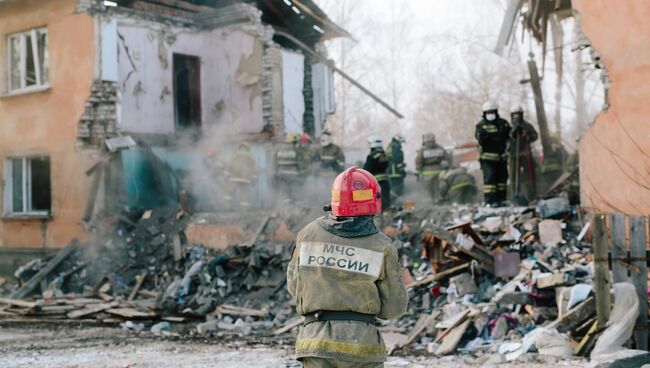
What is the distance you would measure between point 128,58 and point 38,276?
202 inches

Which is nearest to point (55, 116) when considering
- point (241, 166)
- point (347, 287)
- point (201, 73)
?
point (201, 73)

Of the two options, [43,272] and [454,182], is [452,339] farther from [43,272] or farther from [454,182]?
[43,272]

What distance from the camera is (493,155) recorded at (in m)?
12.1

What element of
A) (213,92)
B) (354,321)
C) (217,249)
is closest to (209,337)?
(217,249)

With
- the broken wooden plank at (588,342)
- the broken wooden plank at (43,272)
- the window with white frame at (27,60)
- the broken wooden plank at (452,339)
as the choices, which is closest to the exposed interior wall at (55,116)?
the window with white frame at (27,60)

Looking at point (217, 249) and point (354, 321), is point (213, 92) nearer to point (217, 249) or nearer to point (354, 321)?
point (217, 249)

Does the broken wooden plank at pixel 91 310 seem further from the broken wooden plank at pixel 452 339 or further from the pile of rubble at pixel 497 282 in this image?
the broken wooden plank at pixel 452 339

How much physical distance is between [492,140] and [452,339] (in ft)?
15.9

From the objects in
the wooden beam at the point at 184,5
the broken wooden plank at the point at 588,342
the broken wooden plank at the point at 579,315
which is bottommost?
the broken wooden plank at the point at 588,342

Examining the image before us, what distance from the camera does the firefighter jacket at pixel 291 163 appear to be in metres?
15.8

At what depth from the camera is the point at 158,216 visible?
14.8 metres

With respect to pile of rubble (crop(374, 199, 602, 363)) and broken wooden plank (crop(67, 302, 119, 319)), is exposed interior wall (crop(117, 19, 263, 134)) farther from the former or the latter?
pile of rubble (crop(374, 199, 602, 363))

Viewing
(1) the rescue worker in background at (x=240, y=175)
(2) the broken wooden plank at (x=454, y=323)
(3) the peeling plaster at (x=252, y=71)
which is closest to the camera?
(2) the broken wooden plank at (x=454, y=323)

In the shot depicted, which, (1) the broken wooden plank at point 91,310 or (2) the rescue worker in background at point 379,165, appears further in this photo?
(2) the rescue worker in background at point 379,165
